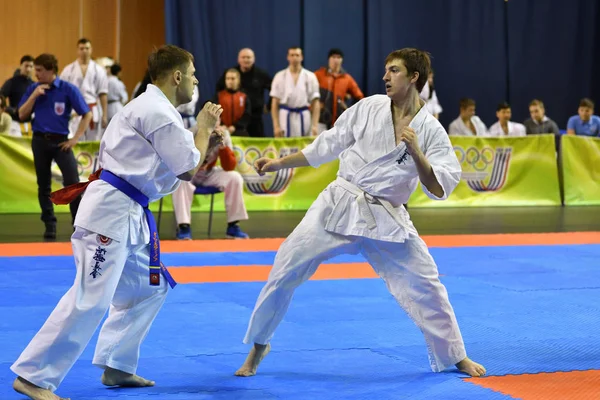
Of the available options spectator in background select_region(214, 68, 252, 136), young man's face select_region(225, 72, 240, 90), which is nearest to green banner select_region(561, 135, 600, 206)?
spectator in background select_region(214, 68, 252, 136)

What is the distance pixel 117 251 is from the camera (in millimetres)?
3504

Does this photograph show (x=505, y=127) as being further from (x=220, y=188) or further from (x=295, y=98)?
(x=220, y=188)

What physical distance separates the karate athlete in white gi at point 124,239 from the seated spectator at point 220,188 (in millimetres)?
4792

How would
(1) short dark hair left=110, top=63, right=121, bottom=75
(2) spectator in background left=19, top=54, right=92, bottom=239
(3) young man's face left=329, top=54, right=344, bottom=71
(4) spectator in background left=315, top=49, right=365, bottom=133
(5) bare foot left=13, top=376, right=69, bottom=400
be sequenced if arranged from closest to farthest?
(5) bare foot left=13, top=376, right=69, bottom=400
(2) spectator in background left=19, top=54, right=92, bottom=239
(3) young man's face left=329, top=54, right=344, bottom=71
(4) spectator in background left=315, top=49, right=365, bottom=133
(1) short dark hair left=110, top=63, right=121, bottom=75

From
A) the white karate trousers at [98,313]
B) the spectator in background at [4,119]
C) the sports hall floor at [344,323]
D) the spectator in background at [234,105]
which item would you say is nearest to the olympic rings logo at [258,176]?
the spectator in background at [234,105]

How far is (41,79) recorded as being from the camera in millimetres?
8438

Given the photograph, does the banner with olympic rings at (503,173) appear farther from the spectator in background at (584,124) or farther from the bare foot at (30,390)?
the bare foot at (30,390)

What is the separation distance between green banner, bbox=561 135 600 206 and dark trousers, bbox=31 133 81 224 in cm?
711

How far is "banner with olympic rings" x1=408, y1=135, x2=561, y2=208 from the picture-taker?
40.3ft

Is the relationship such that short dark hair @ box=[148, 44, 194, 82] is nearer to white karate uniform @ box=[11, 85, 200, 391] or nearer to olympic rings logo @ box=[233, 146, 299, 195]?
white karate uniform @ box=[11, 85, 200, 391]

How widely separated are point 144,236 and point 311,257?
0.76 m

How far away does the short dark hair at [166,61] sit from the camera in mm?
3656

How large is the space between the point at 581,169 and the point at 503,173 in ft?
4.13

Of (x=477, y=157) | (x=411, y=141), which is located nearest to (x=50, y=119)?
(x=411, y=141)
